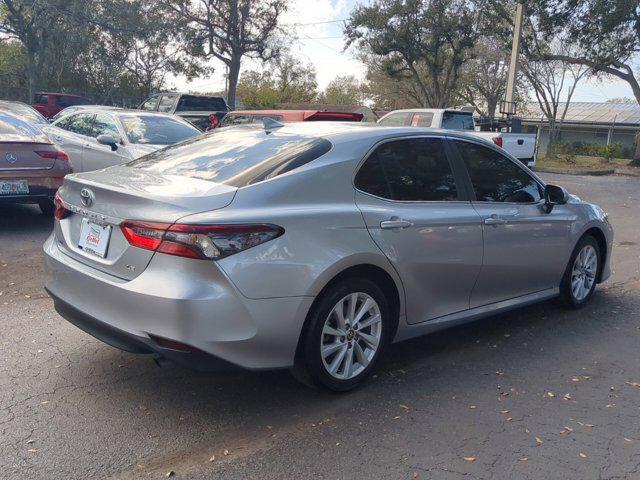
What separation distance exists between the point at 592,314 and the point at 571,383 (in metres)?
1.79

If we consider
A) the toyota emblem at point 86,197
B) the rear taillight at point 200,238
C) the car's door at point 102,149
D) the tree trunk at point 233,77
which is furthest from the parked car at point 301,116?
the tree trunk at point 233,77

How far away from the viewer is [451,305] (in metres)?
4.56

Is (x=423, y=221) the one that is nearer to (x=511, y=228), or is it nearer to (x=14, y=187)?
(x=511, y=228)

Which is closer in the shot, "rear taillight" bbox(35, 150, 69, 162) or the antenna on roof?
the antenna on roof

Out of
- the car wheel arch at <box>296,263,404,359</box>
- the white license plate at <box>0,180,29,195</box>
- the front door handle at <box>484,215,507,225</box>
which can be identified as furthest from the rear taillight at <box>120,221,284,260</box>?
the white license plate at <box>0,180,29,195</box>

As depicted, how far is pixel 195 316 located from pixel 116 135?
708cm

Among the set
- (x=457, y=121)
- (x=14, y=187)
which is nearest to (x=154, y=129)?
(x=14, y=187)

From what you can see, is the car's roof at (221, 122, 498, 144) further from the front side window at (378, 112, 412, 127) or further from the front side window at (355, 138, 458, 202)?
the front side window at (378, 112, 412, 127)

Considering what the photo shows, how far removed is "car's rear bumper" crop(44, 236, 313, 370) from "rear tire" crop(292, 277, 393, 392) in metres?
0.14

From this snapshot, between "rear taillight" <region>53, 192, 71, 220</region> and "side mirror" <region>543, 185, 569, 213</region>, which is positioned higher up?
"side mirror" <region>543, 185, 569, 213</region>

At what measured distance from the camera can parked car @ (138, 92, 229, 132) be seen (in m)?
18.3

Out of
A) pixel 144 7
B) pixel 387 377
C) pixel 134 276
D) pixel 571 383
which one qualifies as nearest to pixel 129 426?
pixel 134 276

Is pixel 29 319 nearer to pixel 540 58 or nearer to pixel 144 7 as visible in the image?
pixel 540 58

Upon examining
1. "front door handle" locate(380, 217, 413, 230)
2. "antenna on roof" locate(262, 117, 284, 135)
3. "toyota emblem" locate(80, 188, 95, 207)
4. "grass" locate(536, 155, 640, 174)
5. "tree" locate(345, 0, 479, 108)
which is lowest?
"grass" locate(536, 155, 640, 174)
